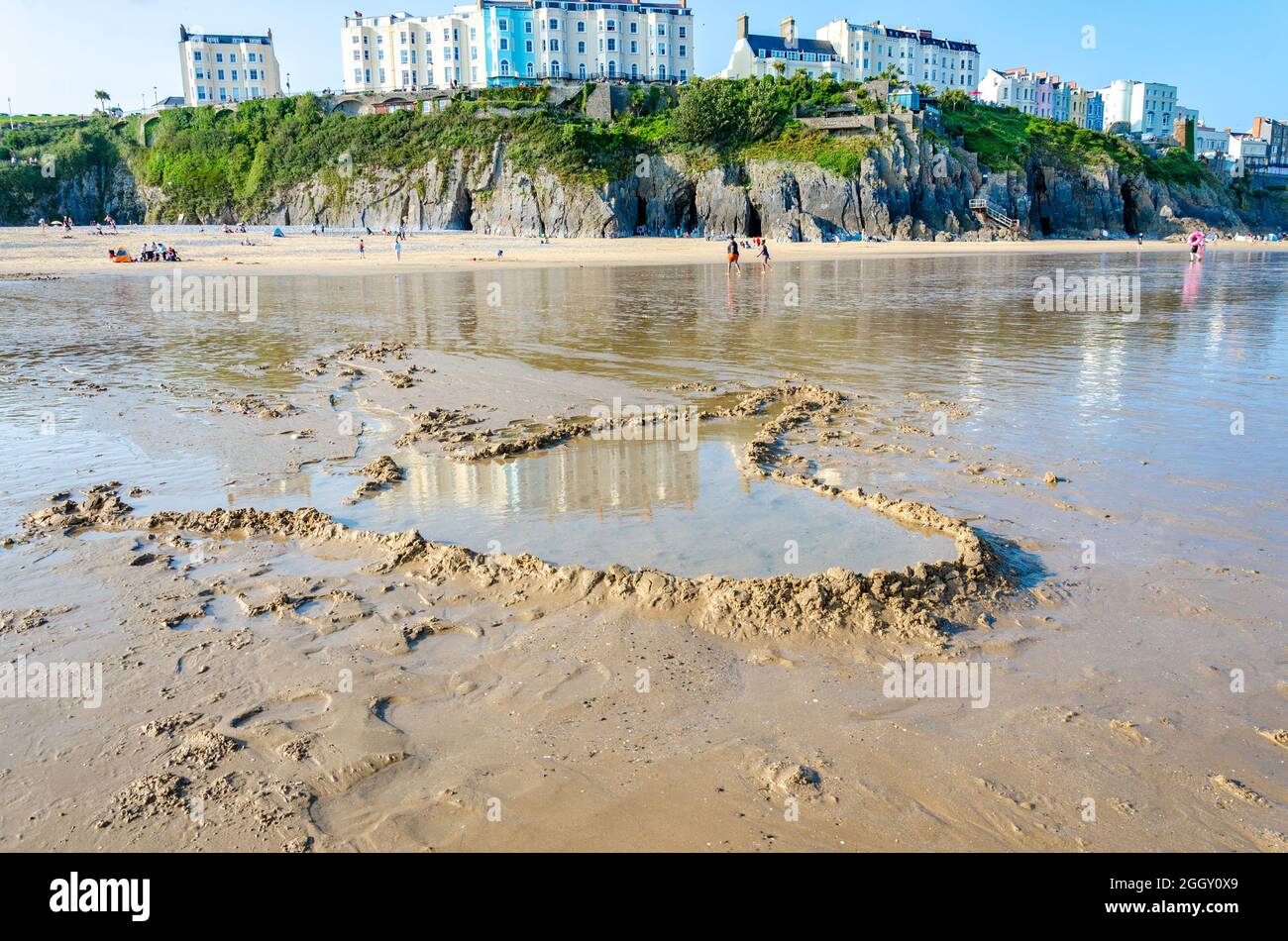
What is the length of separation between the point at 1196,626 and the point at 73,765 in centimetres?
622

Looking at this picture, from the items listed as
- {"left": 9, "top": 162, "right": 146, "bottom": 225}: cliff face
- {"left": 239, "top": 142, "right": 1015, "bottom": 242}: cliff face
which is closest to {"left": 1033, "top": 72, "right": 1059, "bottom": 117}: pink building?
{"left": 239, "top": 142, "right": 1015, "bottom": 242}: cliff face

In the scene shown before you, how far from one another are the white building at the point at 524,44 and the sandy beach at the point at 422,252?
4432 cm

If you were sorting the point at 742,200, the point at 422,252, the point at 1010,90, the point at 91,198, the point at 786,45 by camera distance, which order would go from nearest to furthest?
the point at 422,252
the point at 742,200
the point at 91,198
the point at 786,45
the point at 1010,90

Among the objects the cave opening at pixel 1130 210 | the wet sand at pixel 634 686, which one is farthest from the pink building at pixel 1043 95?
the wet sand at pixel 634 686

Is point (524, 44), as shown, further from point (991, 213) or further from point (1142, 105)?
point (1142, 105)

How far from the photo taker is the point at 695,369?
45.4ft

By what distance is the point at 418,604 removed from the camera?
5.54 m

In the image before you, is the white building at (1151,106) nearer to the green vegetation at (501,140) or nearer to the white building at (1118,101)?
the white building at (1118,101)

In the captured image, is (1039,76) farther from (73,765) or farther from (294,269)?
(73,765)

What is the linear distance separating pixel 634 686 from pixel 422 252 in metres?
47.5

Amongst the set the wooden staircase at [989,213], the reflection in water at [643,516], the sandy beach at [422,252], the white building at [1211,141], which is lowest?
the reflection in water at [643,516]

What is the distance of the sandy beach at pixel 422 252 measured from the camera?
126 ft

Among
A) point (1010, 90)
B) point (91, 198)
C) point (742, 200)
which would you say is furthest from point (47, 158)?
point (1010, 90)

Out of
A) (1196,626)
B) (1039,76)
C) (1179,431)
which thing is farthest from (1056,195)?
(1196,626)
